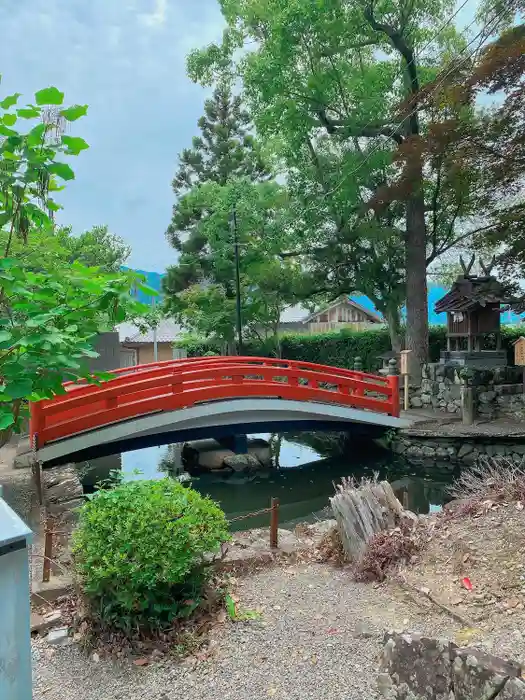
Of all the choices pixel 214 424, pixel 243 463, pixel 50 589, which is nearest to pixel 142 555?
pixel 50 589

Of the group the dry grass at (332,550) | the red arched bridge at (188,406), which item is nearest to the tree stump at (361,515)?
the dry grass at (332,550)

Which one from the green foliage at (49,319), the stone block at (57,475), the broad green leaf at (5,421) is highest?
the green foliage at (49,319)

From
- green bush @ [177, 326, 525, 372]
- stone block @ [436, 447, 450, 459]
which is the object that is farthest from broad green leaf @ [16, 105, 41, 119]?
green bush @ [177, 326, 525, 372]

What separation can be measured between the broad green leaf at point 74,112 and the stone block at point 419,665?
110 inches

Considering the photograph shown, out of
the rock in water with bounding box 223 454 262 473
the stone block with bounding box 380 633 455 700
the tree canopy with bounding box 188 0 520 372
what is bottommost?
the rock in water with bounding box 223 454 262 473

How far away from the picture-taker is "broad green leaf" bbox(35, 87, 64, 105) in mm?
2379

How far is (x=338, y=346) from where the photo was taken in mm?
17891

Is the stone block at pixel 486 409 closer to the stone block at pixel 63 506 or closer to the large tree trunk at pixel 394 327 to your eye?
the large tree trunk at pixel 394 327

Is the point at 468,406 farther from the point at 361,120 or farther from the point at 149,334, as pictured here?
the point at 149,334

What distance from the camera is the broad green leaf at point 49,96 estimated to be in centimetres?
238

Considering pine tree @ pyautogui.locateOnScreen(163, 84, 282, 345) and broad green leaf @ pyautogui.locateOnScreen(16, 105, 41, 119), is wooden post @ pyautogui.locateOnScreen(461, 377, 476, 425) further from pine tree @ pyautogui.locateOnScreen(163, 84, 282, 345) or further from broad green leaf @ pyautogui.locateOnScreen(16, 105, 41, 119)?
broad green leaf @ pyautogui.locateOnScreen(16, 105, 41, 119)

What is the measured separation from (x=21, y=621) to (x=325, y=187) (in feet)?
41.3

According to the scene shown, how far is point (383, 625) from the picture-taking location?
265cm

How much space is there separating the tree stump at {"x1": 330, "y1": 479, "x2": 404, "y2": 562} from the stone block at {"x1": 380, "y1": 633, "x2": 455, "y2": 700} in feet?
4.97
